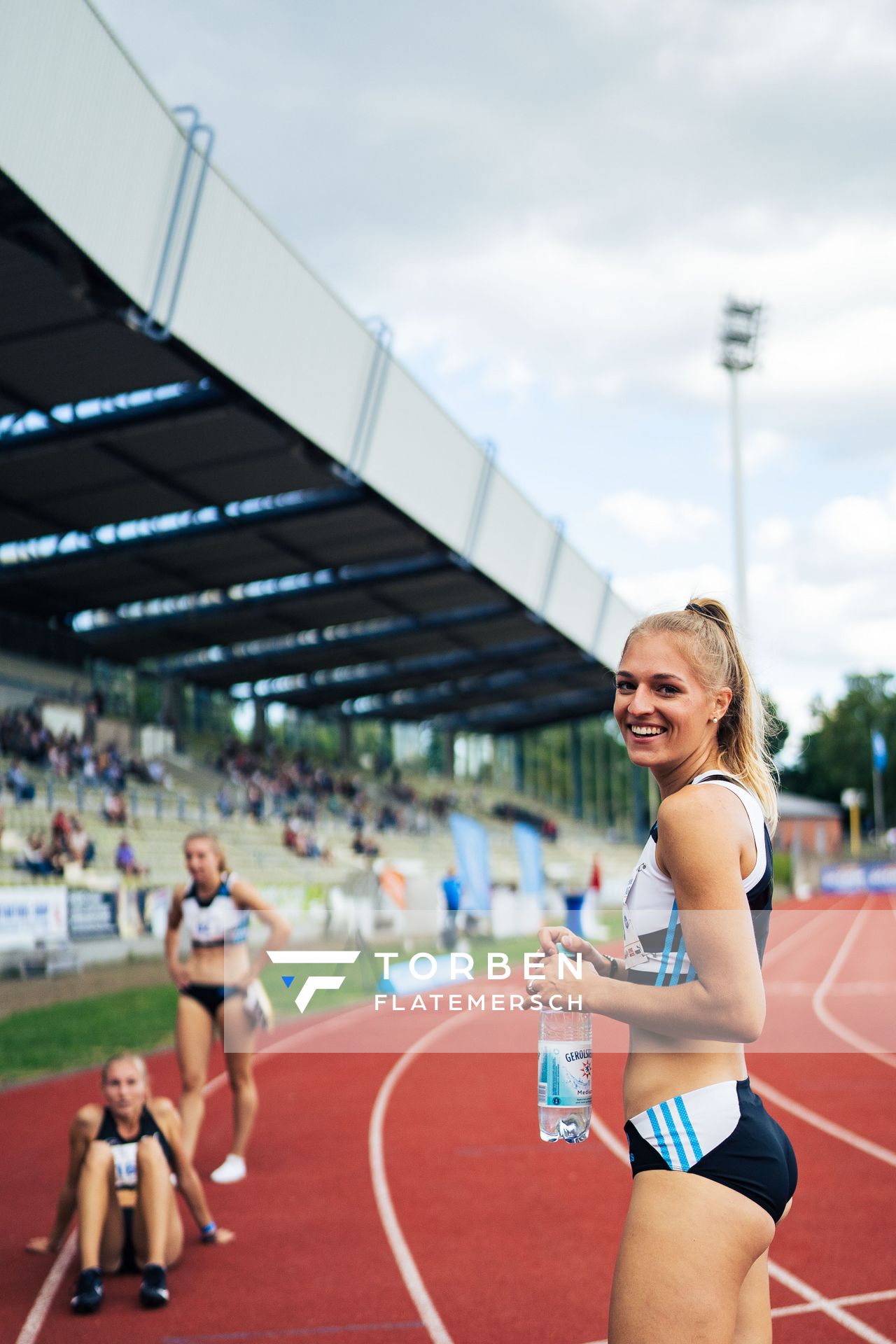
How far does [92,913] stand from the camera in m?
16.2

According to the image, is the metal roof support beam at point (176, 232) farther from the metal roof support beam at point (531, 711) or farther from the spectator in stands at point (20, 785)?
the metal roof support beam at point (531, 711)

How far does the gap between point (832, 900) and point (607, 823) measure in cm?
1763

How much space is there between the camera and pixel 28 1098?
943 centimetres

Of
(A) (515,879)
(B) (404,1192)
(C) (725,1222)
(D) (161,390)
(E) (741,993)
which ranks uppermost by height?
(D) (161,390)

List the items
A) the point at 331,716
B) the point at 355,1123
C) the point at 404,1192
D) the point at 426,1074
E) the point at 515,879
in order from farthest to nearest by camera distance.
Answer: the point at 331,716
the point at 515,879
the point at 426,1074
the point at 355,1123
the point at 404,1192

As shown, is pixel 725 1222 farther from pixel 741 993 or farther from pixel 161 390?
pixel 161 390

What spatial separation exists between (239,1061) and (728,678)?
16.0 ft

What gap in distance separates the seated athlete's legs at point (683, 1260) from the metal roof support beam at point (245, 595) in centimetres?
2462

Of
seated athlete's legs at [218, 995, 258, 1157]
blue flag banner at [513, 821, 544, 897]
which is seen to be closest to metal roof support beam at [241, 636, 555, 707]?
blue flag banner at [513, 821, 544, 897]

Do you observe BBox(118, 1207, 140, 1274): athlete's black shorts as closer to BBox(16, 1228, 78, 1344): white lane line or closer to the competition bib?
BBox(16, 1228, 78, 1344): white lane line

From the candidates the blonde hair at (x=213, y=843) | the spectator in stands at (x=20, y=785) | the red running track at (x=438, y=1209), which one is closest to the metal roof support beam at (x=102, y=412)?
the spectator in stands at (x=20, y=785)

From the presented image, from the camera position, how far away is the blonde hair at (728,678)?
2039 millimetres

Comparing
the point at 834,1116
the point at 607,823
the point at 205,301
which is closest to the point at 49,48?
the point at 205,301

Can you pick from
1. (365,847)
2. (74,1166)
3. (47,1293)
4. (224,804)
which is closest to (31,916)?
(47,1293)
